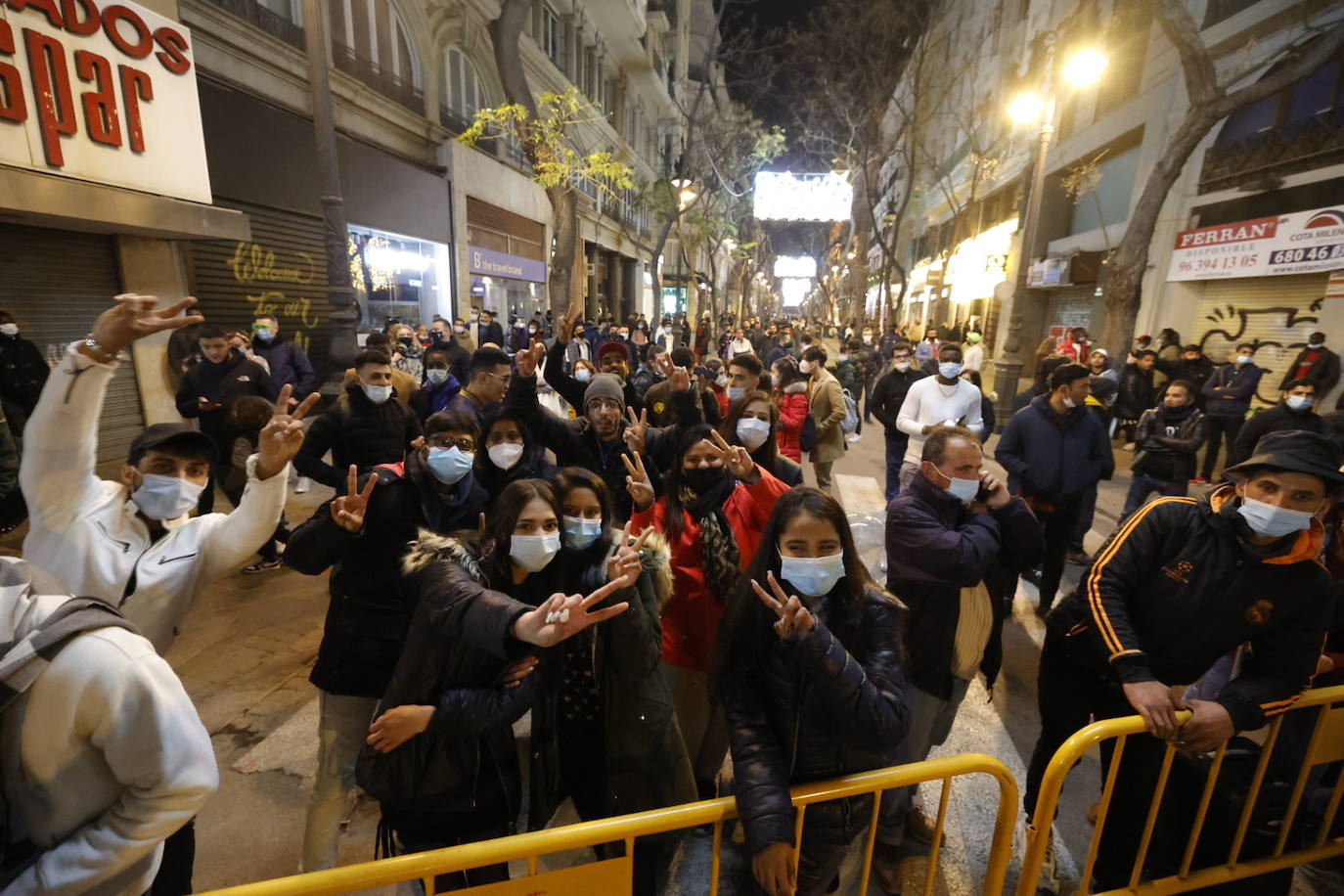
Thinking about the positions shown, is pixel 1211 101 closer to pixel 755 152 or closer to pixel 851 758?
pixel 851 758

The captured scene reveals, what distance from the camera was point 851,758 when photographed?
1880mm

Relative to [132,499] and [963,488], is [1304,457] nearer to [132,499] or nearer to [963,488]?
[963,488]

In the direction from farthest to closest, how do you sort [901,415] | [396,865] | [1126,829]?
[901,415], [1126,829], [396,865]

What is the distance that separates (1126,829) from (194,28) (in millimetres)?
13484

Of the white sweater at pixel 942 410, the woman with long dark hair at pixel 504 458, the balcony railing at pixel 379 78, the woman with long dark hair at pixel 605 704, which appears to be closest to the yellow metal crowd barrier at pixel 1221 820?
the woman with long dark hair at pixel 605 704

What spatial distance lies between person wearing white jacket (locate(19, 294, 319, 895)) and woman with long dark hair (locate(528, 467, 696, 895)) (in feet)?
3.32

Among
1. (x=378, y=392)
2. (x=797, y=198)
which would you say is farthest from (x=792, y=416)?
(x=797, y=198)

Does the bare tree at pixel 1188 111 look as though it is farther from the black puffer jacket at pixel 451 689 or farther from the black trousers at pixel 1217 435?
the black puffer jacket at pixel 451 689

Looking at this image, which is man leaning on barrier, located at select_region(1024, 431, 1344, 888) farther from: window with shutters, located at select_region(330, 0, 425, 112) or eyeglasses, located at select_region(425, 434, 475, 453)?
window with shutters, located at select_region(330, 0, 425, 112)

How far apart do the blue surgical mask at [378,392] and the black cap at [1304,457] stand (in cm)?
432

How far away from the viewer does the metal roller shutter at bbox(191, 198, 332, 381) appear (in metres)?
9.74

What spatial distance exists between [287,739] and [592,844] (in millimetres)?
2585

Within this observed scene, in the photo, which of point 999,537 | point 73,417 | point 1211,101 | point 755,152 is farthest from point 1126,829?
point 755,152

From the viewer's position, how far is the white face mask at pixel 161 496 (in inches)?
82.3
